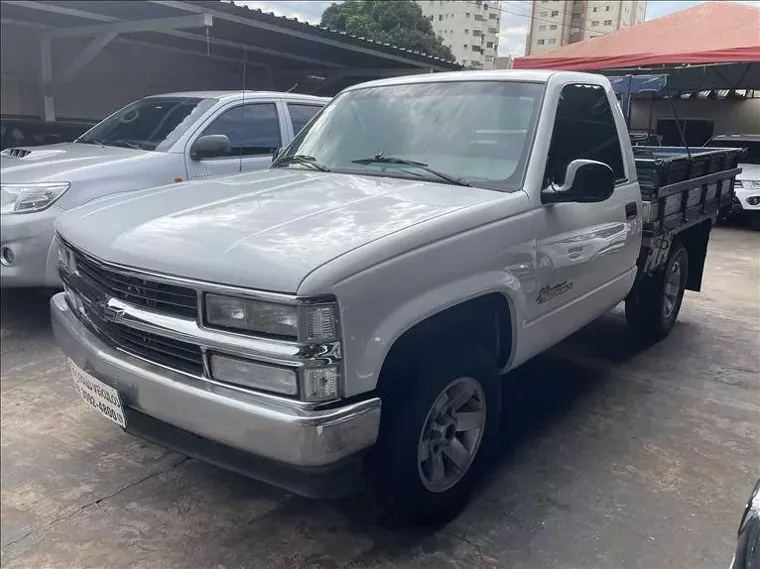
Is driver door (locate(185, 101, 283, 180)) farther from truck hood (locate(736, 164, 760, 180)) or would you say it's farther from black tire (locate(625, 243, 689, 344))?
truck hood (locate(736, 164, 760, 180))

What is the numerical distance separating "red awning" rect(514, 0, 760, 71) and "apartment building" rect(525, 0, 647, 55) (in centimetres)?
107

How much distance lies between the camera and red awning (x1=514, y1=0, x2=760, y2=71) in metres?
7.39

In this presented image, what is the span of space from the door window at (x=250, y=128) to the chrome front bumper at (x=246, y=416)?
289 centimetres

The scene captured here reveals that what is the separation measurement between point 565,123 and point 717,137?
12.9 feet

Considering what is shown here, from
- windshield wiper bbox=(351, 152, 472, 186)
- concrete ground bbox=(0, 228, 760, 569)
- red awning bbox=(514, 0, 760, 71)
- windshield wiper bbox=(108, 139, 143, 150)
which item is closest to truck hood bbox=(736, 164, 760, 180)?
red awning bbox=(514, 0, 760, 71)

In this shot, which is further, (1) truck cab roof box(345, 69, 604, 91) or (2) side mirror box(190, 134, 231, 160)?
(2) side mirror box(190, 134, 231, 160)

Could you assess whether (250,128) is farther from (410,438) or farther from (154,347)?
(410,438)

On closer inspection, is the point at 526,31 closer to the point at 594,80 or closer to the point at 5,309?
the point at 594,80

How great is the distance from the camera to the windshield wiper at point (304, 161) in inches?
144

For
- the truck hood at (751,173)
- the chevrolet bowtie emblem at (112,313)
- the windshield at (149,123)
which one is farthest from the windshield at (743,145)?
the chevrolet bowtie emblem at (112,313)

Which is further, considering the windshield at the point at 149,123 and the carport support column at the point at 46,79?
the windshield at the point at 149,123

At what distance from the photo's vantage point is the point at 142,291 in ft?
7.94

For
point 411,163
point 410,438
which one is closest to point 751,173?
point 411,163

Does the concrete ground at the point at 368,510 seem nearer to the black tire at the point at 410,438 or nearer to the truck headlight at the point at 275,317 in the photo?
the black tire at the point at 410,438
